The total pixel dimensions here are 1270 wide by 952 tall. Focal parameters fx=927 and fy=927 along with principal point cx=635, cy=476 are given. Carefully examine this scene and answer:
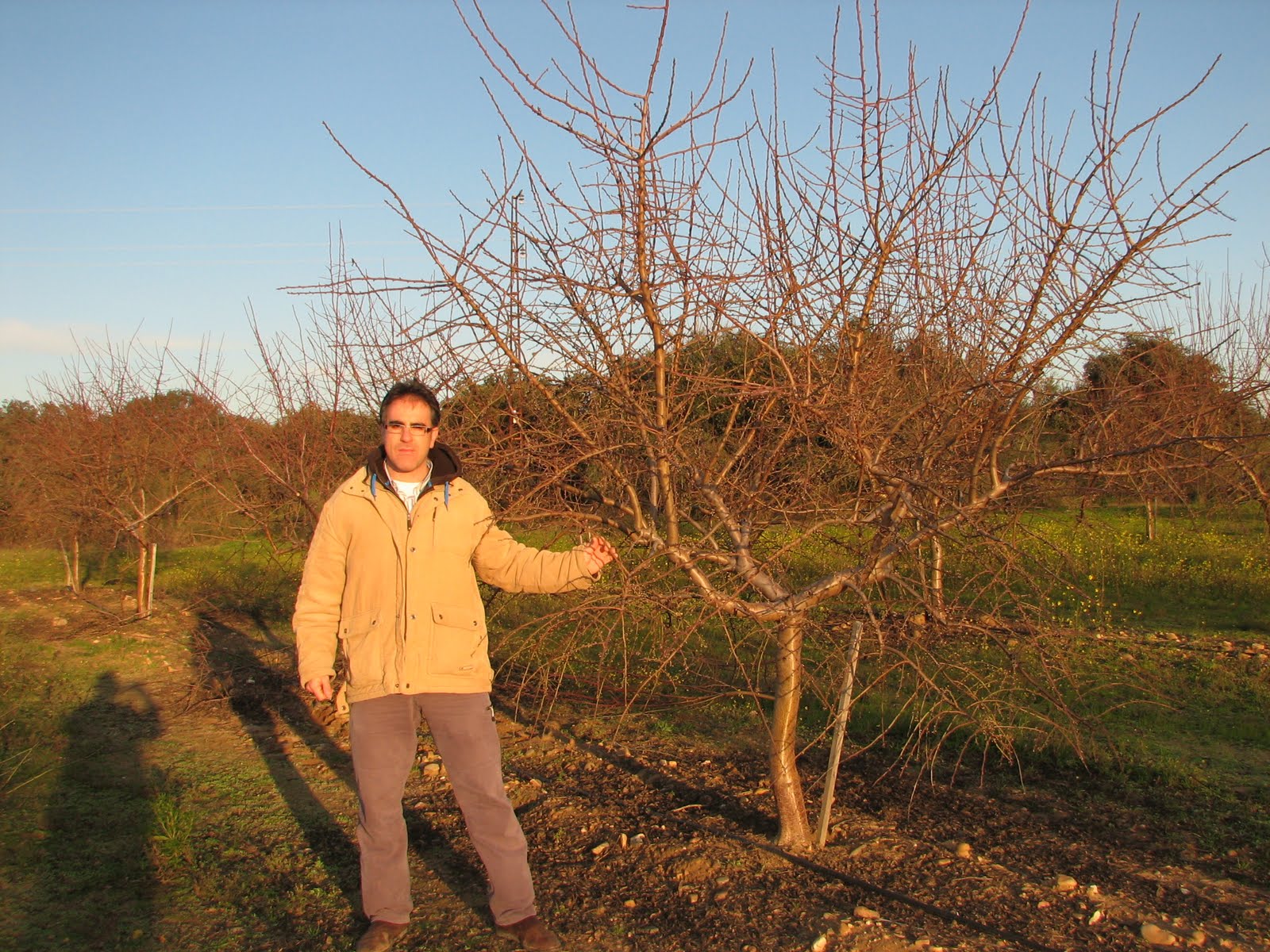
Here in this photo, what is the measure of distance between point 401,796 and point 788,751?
1.40 meters

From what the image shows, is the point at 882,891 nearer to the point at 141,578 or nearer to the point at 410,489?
the point at 410,489

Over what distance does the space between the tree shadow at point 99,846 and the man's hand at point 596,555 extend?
1902 millimetres

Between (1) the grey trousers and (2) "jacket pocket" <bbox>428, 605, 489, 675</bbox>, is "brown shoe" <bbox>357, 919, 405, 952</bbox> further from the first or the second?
(2) "jacket pocket" <bbox>428, 605, 489, 675</bbox>

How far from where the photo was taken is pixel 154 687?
Answer: 7.09 meters

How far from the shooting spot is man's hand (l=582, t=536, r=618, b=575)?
2.94m

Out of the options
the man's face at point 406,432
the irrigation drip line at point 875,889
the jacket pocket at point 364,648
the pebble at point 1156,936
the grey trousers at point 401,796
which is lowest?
the irrigation drip line at point 875,889

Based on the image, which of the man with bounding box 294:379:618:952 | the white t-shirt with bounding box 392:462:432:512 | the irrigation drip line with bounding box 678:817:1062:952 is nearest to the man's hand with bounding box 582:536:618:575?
the man with bounding box 294:379:618:952

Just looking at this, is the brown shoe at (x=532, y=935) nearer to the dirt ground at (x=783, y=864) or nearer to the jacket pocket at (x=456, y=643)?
the dirt ground at (x=783, y=864)

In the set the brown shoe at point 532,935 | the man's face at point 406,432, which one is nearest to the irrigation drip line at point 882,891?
the brown shoe at point 532,935

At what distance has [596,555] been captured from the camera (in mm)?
2949

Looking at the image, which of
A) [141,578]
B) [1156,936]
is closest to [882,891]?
[1156,936]

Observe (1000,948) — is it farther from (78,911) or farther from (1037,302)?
(78,911)

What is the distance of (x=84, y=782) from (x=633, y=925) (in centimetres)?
334

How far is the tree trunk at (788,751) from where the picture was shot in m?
3.37
